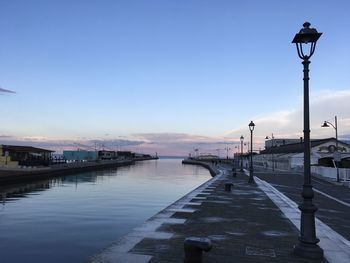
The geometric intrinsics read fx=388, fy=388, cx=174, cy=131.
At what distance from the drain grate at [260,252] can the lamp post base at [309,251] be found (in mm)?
625

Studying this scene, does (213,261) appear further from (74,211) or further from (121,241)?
(74,211)

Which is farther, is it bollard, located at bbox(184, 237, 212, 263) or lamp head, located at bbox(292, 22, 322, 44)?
A: lamp head, located at bbox(292, 22, 322, 44)

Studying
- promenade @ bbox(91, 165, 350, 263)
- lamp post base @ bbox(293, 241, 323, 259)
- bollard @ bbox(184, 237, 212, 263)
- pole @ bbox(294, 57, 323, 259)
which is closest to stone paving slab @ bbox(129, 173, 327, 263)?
promenade @ bbox(91, 165, 350, 263)

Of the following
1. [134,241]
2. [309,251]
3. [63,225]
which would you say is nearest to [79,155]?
[63,225]

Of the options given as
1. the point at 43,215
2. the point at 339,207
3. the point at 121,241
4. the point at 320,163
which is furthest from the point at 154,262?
the point at 320,163

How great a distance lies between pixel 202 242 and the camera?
7996 millimetres

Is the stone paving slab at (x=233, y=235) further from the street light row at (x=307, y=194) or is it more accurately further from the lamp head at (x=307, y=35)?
the lamp head at (x=307, y=35)

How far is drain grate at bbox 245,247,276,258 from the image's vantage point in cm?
951

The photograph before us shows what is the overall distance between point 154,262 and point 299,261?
3.33 m

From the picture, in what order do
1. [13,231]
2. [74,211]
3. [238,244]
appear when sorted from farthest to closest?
[74,211], [13,231], [238,244]

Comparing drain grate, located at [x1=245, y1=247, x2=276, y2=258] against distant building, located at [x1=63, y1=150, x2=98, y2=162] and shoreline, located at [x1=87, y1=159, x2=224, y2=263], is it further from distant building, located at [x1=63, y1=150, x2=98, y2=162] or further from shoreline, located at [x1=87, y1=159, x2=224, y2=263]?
distant building, located at [x1=63, y1=150, x2=98, y2=162]

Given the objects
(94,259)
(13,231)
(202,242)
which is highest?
(202,242)

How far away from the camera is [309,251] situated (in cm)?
923

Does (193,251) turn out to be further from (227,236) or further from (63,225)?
(63,225)
